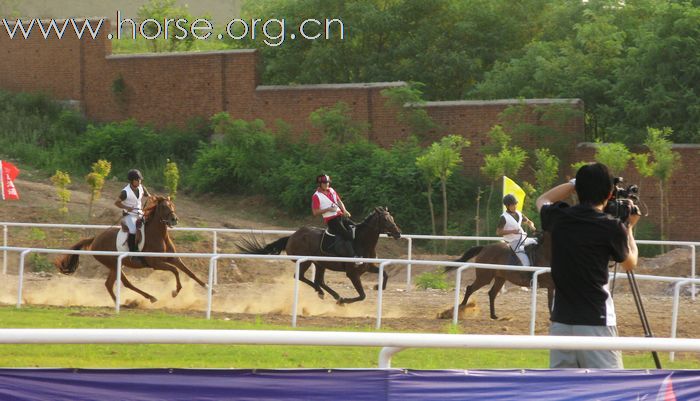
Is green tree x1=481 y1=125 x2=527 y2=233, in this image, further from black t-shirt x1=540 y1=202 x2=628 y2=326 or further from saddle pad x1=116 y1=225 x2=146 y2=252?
black t-shirt x1=540 y1=202 x2=628 y2=326

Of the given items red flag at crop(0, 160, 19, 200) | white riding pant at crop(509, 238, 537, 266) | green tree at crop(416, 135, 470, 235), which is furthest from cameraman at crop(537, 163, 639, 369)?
green tree at crop(416, 135, 470, 235)

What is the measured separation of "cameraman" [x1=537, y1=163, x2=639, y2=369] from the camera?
723 cm

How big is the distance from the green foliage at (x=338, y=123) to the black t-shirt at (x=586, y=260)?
30.0m

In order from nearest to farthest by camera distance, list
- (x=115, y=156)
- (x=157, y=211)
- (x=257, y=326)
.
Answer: (x=257, y=326)
(x=157, y=211)
(x=115, y=156)

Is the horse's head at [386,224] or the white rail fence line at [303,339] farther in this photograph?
the horse's head at [386,224]

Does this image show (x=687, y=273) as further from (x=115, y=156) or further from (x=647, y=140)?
Result: (x=115, y=156)

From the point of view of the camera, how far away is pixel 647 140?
31.2 m

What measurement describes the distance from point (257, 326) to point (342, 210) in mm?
5389

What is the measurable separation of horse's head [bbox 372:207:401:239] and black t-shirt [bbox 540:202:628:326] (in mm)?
13406

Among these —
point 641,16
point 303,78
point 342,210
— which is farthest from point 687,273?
point 303,78

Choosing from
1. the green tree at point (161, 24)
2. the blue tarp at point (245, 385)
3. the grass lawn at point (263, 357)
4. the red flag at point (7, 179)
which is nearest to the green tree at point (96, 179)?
the red flag at point (7, 179)

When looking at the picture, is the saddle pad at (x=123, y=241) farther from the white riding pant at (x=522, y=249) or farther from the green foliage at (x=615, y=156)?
the green foliage at (x=615, y=156)

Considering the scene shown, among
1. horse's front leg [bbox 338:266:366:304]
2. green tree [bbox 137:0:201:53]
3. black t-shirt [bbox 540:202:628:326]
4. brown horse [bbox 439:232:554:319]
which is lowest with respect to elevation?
horse's front leg [bbox 338:266:366:304]

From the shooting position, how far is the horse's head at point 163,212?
20.4 metres
